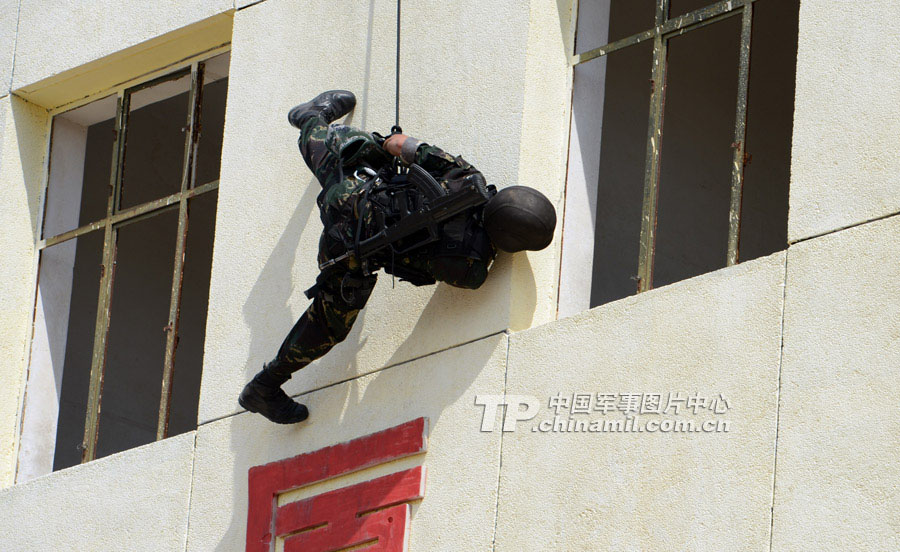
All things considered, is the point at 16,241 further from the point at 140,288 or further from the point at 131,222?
the point at 140,288

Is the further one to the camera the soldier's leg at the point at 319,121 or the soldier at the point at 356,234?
the soldier's leg at the point at 319,121

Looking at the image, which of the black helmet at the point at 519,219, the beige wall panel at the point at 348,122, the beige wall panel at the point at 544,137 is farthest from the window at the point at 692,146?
the black helmet at the point at 519,219

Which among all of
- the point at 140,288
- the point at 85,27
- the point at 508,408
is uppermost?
the point at 85,27

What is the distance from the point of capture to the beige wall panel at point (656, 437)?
761 centimetres

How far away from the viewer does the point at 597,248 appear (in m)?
13.1

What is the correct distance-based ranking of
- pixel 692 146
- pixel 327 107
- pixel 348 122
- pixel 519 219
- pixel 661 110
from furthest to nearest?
pixel 692 146, pixel 348 122, pixel 327 107, pixel 661 110, pixel 519 219

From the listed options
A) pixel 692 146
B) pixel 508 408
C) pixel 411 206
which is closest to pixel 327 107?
pixel 411 206

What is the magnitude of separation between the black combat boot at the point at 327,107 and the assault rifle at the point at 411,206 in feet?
2.92

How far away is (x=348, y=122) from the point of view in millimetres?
10219

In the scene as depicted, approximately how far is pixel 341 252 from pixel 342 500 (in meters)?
1.28

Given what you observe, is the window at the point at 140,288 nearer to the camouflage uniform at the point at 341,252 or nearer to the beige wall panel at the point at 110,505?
the beige wall panel at the point at 110,505

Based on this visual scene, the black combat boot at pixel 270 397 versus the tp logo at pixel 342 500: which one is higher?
the black combat boot at pixel 270 397

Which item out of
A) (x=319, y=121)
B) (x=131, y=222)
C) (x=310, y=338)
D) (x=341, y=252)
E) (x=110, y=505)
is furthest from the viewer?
(x=131, y=222)

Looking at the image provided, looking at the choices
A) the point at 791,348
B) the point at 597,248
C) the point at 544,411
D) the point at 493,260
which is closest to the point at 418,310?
the point at 493,260
